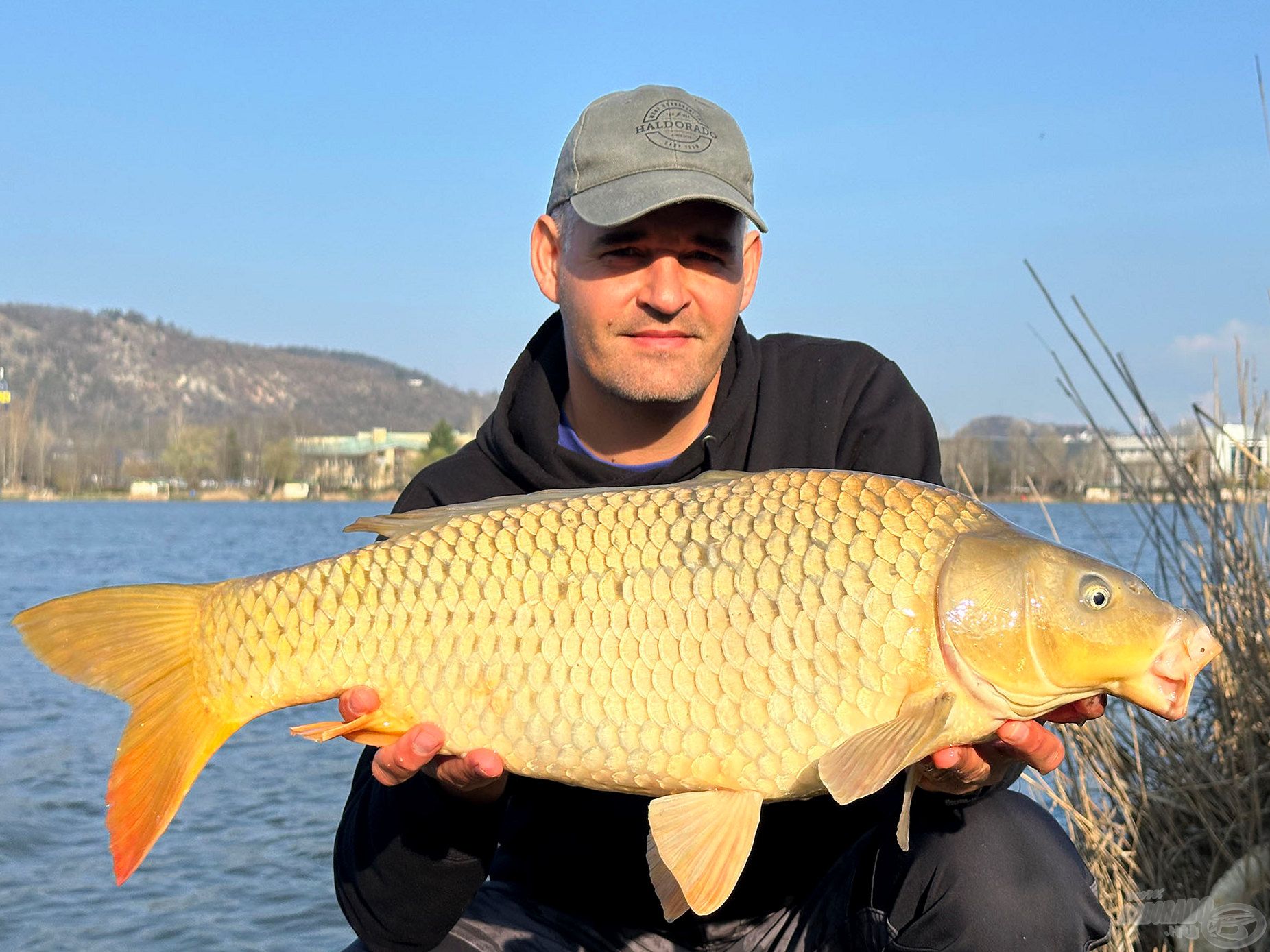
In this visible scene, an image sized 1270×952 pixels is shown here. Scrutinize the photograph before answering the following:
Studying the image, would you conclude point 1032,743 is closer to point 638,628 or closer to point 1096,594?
point 1096,594

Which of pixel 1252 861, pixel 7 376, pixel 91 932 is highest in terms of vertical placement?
pixel 7 376

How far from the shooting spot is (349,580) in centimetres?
199

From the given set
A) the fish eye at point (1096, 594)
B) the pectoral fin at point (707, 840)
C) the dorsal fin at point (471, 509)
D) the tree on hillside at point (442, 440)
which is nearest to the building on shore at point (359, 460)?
the tree on hillside at point (442, 440)

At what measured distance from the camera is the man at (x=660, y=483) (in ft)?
7.00

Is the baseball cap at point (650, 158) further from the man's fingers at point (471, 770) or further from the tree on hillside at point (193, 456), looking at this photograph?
the tree on hillside at point (193, 456)

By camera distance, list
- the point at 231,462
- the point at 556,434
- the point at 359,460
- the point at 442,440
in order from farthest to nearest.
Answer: the point at 359,460 → the point at 231,462 → the point at 442,440 → the point at 556,434

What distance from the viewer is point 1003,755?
1.96 metres

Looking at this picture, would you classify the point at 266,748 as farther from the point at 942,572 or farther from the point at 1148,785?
the point at 942,572

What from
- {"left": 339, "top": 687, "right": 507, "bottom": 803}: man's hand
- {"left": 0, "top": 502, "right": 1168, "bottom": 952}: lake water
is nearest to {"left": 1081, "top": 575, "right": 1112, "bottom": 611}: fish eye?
{"left": 339, "top": 687, "right": 507, "bottom": 803}: man's hand

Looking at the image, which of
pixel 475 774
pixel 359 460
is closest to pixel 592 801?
pixel 475 774

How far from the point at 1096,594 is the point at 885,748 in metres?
0.38

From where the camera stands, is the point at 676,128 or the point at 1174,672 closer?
the point at 1174,672

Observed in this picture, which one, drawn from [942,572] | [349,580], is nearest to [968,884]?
[942,572]

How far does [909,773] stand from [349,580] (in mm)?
874
